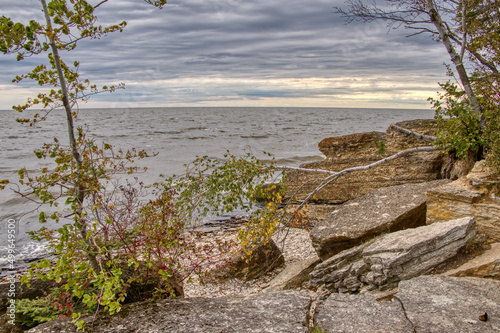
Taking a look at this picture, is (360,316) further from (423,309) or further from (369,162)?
(369,162)

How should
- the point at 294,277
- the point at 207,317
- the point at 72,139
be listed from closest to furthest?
the point at 207,317 → the point at 72,139 → the point at 294,277

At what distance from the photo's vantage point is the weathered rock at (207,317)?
13.2 feet

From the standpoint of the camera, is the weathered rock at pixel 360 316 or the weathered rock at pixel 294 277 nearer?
the weathered rock at pixel 360 316

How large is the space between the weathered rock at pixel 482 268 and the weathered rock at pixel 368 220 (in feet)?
5.96

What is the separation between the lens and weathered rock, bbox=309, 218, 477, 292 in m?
5.61

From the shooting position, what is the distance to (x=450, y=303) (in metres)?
4.42

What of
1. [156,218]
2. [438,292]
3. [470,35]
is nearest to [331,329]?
[438,292]

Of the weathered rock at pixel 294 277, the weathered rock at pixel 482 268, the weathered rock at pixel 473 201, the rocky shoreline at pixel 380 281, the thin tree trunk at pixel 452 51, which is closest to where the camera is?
the rocky shoreline at pixel 380 281

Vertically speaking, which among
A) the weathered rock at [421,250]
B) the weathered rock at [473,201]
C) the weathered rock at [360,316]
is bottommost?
the weathered rock at [360,316]

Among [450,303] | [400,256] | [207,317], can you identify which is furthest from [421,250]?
[207,317]

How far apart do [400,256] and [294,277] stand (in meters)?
2.47

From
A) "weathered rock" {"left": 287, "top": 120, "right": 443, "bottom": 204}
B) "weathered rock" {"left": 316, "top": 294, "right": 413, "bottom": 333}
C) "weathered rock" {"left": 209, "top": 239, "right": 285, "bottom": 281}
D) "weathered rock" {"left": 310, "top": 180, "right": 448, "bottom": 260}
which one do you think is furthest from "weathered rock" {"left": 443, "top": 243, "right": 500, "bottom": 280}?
"weathered rock" {"left": 287, "top": 120, "right": 443, "bottom": 204}

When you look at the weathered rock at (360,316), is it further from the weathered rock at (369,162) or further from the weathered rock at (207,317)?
the weathered rock at (369,162)

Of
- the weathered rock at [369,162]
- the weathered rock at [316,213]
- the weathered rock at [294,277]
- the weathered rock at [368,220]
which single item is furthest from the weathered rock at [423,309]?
the weathered rock at [316,213]
